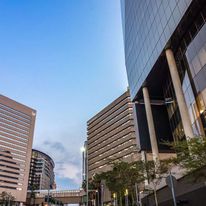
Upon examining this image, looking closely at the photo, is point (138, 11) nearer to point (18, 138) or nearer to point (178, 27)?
point (178, 27)

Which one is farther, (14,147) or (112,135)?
(14,147)

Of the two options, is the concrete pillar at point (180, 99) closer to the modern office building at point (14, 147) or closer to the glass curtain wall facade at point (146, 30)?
the glass curtain wall facade at point (146, 30)

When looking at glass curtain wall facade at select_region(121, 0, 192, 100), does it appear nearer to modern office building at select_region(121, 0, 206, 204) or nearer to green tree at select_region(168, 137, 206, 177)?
modern office building at select_region(121, 0, 206, 204)

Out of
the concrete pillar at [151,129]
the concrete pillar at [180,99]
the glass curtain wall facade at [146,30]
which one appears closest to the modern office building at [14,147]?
the glass curtain wall facade at [146,30]

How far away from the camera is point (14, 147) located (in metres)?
169

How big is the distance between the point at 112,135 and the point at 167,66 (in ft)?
328

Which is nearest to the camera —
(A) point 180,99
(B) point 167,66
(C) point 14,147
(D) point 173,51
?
(A) point 180,99

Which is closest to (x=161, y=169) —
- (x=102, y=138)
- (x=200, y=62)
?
(x=200, y=62)

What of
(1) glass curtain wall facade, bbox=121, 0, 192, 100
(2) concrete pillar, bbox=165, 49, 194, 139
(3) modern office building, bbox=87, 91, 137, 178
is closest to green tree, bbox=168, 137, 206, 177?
(2) concrete pillar, bbox=165, 49, 194, 139

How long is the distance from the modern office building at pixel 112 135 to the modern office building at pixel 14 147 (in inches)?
2089

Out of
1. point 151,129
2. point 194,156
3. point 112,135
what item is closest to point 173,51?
point 151,129

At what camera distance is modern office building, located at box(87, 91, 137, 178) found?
12150 centimetres

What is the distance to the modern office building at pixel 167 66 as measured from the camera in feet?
90.4

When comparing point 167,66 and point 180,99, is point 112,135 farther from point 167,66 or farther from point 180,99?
point 180,99
